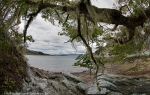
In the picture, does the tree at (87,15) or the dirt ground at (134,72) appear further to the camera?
the dirt ground at (134,72)

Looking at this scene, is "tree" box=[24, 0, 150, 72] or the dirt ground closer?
"tree" box=[24, 0, 150, 72]

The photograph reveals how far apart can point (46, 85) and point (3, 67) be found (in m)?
2.20

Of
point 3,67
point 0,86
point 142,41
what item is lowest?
point 0,86

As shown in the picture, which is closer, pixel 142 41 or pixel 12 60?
pixel 12 60

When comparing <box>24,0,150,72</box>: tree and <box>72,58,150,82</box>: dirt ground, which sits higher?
<box>24,0,150,72</box>: tree

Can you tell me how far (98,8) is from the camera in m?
4.16

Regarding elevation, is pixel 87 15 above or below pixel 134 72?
above

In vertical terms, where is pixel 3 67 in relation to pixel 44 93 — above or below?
above

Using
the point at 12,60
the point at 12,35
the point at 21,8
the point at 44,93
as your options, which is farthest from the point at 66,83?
the point at 21,8

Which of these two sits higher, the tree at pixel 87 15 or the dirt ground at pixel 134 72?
the tree at pixel 87 15

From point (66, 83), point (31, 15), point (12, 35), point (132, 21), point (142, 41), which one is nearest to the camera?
point (31, 15)

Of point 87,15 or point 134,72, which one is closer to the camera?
point 87,15

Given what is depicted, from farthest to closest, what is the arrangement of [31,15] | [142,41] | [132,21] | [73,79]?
[73,79] < [142,41] < [132,21] < [31,15]

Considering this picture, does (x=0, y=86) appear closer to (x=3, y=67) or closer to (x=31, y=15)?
(x=3, y=67)
